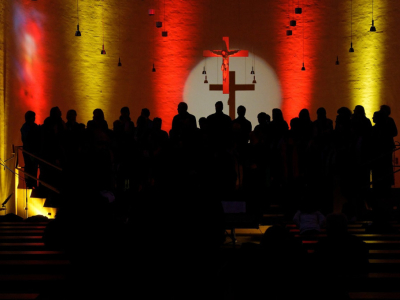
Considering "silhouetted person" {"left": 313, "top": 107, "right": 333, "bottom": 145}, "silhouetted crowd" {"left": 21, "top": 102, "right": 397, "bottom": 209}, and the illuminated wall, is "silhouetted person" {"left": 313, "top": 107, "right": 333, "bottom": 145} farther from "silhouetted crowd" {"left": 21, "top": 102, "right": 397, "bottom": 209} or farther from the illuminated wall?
the illuminated wall

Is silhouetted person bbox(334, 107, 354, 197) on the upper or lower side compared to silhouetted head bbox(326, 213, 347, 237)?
upper

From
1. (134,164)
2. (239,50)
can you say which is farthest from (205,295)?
(239,50)

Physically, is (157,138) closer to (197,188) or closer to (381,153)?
(381,153)

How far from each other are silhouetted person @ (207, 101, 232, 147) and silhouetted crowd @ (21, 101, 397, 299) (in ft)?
0.07

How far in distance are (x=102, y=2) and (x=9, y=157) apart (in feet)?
12.8

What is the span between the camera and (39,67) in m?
12.0

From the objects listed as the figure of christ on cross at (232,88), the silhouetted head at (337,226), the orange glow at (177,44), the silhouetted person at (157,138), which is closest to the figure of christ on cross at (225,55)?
the figure of christ on cross at (232,88)

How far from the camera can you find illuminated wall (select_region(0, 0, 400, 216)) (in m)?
12.0

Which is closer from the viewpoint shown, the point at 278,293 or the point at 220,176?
the point at 278,293

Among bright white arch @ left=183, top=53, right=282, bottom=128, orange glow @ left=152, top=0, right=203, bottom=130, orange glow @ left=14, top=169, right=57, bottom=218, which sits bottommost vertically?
orange glow @ left=14, top=169, right=57, bottom=218

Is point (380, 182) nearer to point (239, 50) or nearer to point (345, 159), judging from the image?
point (345, 159)

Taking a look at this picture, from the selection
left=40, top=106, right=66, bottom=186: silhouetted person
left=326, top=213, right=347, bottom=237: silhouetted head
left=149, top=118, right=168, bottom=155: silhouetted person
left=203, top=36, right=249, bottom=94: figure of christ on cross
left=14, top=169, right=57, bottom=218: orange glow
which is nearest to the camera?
left=326, top=213, right=347, bottom=237: silhouetted head

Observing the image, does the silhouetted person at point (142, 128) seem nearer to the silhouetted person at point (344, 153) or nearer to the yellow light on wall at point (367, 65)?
the silhouetted person at point (344, 153)

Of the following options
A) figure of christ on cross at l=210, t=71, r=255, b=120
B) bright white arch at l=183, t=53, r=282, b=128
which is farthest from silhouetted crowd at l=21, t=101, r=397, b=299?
bright white arch at l=183, t=53, r=282, b=128
